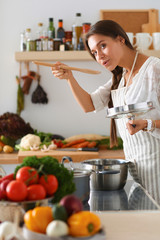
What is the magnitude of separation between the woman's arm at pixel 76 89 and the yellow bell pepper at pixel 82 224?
1.20m

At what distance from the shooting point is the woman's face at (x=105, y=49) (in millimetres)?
1882

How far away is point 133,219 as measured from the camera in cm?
126

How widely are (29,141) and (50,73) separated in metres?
0.83

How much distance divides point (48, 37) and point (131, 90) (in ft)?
6.18

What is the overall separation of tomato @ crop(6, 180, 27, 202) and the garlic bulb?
7.8 inches

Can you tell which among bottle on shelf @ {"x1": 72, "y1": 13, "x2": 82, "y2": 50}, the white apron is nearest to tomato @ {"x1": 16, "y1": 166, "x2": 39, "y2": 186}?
the white apron

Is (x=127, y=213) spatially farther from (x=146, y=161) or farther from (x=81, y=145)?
(x=81, y=145)

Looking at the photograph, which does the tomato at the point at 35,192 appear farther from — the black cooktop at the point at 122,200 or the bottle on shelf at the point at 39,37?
the bottle on shelf at the point at 39,37

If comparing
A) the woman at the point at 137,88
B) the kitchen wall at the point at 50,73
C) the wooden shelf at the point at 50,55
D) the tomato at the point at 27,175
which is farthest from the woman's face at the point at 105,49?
the kitchen wall at the point at 50,73

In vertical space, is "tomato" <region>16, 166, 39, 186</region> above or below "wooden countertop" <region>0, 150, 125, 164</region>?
above

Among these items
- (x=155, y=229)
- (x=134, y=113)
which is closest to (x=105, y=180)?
(x=134, y=113)

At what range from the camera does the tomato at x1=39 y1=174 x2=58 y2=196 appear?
3.74 ft

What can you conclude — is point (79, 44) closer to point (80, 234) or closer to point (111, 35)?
point (111, 35)

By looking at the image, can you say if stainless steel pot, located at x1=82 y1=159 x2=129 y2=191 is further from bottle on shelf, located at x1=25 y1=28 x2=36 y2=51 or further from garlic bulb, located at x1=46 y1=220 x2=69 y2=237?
bottle on shelf, located at x1=25 y1=28 x2=36 y2=51
